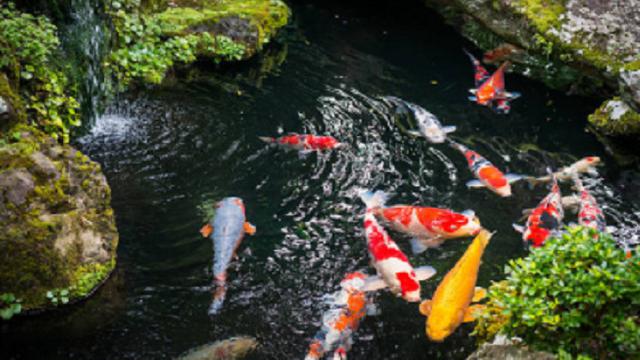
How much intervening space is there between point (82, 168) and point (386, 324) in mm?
3380

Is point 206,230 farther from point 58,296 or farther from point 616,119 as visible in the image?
point 616,119

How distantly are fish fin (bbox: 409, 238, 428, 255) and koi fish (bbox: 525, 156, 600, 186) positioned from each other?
87.8 inches

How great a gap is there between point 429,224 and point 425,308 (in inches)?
46.7

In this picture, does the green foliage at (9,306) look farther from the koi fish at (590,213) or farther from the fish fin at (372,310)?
the koi fish at (590,213)

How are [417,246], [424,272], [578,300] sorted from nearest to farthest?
[578,300], [424,272], [417,246]

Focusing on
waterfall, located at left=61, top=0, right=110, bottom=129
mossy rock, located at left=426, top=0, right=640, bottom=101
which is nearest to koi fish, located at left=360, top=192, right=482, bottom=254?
waterfall, located at left=61, top=0, right=110, bottom=129

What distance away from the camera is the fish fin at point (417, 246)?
5.92 meters

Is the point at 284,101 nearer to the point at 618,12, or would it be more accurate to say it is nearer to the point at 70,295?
the point at 70,295

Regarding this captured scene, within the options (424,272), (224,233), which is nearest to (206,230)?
(224,233)

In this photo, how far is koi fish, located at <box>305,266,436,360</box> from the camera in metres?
4.63

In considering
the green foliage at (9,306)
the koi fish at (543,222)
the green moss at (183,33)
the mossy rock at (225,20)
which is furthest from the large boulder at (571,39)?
the green foliage at (9,306)

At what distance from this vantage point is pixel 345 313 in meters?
4.95

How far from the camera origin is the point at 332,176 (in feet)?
23.1

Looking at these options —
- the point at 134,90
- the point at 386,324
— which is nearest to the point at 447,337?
the point at 386,324
